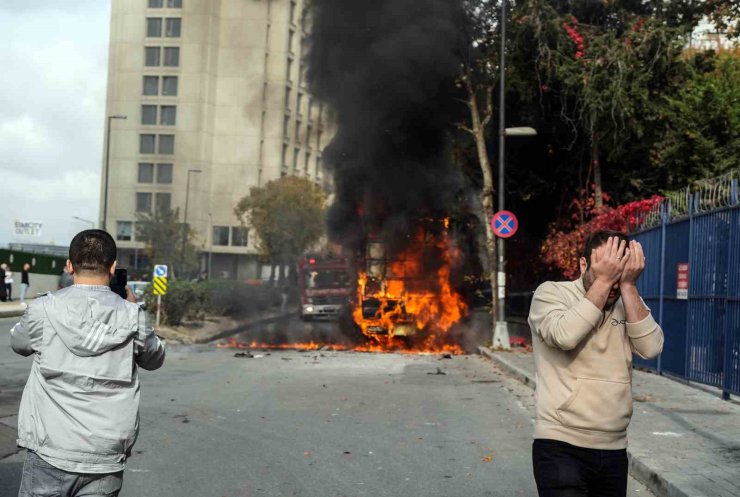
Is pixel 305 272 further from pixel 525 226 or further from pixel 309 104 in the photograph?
pixel 525 226

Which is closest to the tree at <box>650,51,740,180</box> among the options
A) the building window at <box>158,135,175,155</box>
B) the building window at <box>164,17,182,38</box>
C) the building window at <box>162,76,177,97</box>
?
the building window at <box>164,17,182,38</box>

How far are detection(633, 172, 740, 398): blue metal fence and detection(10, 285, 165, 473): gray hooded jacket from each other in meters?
8.38

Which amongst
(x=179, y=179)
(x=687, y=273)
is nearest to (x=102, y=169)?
(x=179, y=179)

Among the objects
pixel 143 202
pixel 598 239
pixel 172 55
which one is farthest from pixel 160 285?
pixel 143 202

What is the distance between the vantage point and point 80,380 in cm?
334

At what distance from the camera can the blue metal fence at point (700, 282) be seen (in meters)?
10.4

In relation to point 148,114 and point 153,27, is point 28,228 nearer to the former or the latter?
point 148,114

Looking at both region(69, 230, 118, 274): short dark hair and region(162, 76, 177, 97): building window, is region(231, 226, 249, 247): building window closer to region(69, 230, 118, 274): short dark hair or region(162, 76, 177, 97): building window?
region(162, 76, 177, 97): building window

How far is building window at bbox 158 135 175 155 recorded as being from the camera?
62031 millimetres

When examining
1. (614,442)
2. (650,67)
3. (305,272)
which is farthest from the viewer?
(305,272)

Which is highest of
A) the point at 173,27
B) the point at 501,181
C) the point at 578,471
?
the point at 173,27

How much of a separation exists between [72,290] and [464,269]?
20965mm

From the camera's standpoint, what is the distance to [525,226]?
26.3 metres

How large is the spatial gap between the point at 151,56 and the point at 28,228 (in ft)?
155
